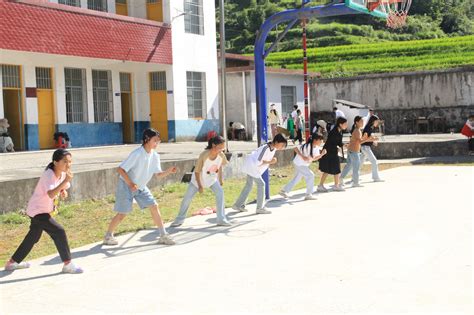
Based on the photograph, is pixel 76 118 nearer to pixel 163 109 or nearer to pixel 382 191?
pixel 163 109

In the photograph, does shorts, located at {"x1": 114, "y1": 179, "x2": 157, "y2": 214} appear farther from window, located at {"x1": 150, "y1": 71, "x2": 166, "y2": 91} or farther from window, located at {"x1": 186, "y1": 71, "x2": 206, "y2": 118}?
window, located at {"x1": 186, "y1": 71, "x2": 206, "y2": 118}

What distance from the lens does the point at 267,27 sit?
40.4 ft

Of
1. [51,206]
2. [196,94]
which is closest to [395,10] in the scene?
[51,206]

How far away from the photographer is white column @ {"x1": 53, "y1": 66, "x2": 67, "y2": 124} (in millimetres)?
22406

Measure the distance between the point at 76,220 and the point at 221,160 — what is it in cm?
296

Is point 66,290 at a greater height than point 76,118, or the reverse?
point 76,118

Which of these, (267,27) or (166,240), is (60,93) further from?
(166,240)

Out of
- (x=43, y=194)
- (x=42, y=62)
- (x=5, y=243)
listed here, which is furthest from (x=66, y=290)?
(x=42, y=62)

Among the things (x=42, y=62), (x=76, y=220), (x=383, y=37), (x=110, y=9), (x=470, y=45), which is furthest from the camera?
(x=383, y=37)

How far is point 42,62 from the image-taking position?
21.8 m

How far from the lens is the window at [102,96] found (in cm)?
2436

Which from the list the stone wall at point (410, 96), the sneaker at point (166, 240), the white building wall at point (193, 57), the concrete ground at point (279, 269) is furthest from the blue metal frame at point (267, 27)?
the stone wall at point (410, 96)

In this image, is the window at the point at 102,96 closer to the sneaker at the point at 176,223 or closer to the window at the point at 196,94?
the window at the point at 196,94

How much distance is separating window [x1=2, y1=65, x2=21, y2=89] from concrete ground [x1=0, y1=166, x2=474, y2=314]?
12795mm
